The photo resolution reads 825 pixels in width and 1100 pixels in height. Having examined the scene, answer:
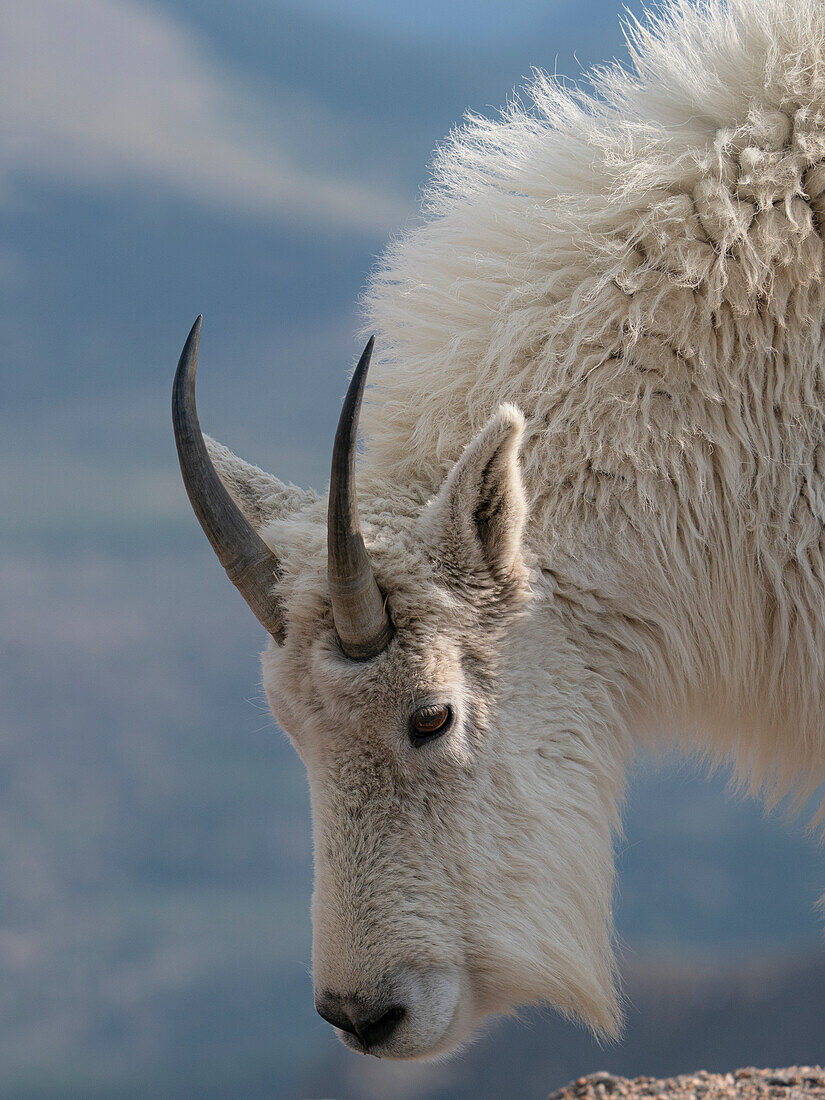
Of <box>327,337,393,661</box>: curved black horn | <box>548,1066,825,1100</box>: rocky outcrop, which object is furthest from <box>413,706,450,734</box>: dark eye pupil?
<box>548,1066,825,1100</box>: rocky outcrop

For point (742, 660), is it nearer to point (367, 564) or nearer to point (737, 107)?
point (367, 564)

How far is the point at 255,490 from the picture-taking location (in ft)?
12.3

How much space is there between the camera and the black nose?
3.10 meters

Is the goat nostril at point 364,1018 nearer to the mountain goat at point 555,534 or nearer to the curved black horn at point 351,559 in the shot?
the mountain goat at point 555,534

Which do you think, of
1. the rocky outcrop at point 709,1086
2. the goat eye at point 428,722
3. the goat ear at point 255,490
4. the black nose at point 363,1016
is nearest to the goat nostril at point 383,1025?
the black nose at point 363,1016

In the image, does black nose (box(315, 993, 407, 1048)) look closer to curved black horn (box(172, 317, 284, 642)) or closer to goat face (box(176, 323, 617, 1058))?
goat face (box(176, 323, 617, 1058))

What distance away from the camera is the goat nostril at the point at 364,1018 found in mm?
3102

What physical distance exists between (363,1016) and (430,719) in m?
0.94

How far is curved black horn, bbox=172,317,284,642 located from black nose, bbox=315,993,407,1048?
45.4 inches

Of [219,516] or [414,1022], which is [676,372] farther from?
[414,1022]

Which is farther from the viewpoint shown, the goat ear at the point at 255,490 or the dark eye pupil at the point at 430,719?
the goat ear at the point at 255,490

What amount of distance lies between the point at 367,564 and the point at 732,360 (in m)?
1.47

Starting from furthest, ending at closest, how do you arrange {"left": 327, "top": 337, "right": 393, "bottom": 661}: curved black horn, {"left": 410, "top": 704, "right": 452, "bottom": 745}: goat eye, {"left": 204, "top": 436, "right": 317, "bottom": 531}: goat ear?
{"left": 204, "top": 436, "right": 317, "bottom": 531}: goat ear, {"left": 410, "top": 704, "right": 452, "bottom": 745}: goat eye, {"left": 327, "top": 337, "right": 393, "bottom": 661}: curved black horn

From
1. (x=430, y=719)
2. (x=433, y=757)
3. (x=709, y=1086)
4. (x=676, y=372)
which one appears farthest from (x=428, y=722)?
(x=709, y=1086)
